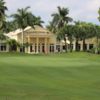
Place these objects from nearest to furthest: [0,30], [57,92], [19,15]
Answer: [57,92] < [0,30] < [19,15]

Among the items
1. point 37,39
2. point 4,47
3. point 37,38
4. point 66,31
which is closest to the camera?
point 66,31

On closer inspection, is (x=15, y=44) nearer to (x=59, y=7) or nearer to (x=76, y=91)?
(x=59, y=7)

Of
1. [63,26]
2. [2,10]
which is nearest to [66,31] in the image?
[63,26]

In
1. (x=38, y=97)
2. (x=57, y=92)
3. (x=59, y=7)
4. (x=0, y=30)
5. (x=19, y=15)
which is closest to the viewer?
(x=38, y=97)

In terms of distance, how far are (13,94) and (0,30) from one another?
85.8m

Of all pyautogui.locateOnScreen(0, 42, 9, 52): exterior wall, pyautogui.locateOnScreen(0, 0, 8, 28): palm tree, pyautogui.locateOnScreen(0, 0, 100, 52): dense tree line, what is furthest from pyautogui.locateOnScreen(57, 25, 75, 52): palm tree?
pyautogui.locateOnScreen(0, 0, 8, 28): palm tree

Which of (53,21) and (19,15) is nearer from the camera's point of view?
(19,15)

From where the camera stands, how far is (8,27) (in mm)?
101000

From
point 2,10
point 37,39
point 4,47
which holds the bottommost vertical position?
point 4,47

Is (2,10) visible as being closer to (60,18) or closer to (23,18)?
(23,18)

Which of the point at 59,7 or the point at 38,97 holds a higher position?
the point at 59,7

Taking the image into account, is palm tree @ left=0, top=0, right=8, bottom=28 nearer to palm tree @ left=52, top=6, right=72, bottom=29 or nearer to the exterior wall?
the exterior wall

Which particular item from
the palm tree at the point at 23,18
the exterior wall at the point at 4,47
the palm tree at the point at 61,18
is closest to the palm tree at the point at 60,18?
the palm tree at the point at 61,18

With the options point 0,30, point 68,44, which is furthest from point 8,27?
point 68,44
